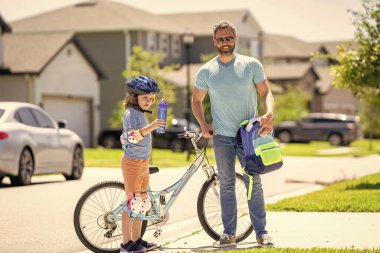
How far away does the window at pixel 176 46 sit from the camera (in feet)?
194

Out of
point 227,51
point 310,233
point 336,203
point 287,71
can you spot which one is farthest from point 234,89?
point 287,71

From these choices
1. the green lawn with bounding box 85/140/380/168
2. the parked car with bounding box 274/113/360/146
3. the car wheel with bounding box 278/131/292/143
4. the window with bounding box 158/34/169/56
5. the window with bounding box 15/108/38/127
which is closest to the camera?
the window with bounding box 15/108/38/127

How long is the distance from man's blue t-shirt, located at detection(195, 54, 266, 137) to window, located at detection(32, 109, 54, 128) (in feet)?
32.9

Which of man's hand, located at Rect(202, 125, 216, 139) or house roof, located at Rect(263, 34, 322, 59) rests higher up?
house roof, located at Rect(263, 34, 322, 59)

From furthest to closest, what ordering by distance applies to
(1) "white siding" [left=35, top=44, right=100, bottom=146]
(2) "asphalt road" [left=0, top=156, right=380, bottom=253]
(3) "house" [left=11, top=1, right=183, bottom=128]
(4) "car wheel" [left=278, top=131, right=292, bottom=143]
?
(3) "house" [left=11, top=1, right=183, bottom=128], (4) "car wheel" [left=278, top=131, right=292, bottom=143], (1) "white siding" [left=35, top=44, right=100, bottom=146], (2) "asphalt road" [left=0, top=156, right=380, bottom=253]

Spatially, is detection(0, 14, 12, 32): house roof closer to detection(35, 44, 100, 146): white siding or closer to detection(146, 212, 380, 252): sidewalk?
detection(35, 44, 100, 146): white siding

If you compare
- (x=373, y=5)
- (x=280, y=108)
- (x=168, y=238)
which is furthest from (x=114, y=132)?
(x=168, y=238)

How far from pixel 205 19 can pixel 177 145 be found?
27.6 m

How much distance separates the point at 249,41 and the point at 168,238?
57.8 metres

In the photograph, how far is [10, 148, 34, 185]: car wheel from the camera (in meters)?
16.9

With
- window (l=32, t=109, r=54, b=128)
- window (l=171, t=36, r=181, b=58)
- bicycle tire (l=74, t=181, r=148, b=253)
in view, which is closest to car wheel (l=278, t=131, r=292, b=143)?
window (l=171, t=36, r=181, b=58)

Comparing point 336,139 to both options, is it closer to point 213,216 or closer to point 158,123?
point 213,216

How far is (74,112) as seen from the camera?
45125mm

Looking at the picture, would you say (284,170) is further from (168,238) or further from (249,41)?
(249,41)
